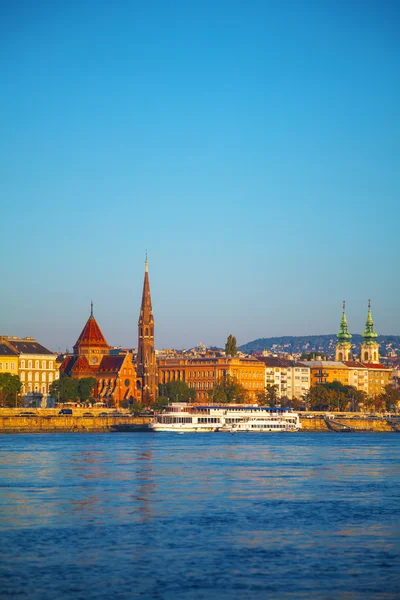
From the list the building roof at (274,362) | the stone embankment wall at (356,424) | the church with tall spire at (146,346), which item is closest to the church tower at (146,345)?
the church with tall spire at (146,346)

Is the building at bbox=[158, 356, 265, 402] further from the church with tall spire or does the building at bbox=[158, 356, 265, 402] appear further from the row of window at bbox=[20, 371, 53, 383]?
the row of window at bbox=[20, 371, 53, 383]

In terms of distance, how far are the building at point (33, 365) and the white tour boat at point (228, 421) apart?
2732 cm

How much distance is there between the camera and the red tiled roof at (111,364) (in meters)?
168

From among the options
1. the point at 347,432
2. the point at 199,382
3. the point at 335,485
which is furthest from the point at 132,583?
the point at 199,382

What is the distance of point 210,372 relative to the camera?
18212 cm

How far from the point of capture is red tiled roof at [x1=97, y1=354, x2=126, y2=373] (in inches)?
6609

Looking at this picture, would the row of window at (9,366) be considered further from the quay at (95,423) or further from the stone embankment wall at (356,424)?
the stone embankment wall at (356,424)

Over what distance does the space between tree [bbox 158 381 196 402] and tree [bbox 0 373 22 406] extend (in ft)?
106

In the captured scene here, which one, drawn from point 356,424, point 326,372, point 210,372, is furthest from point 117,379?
point 326,372

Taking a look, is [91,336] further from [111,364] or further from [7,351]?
[7,351]

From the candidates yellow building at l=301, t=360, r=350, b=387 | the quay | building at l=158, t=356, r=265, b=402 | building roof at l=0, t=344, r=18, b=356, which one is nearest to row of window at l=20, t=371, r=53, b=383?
building roof at l=0, t=344, r=18, b=356

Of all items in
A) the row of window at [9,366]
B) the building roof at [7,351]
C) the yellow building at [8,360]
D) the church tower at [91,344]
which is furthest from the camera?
the church tower at [91,344]

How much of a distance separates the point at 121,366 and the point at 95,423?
5388 cm

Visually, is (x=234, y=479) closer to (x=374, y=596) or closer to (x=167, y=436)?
(x=374, y=596)
